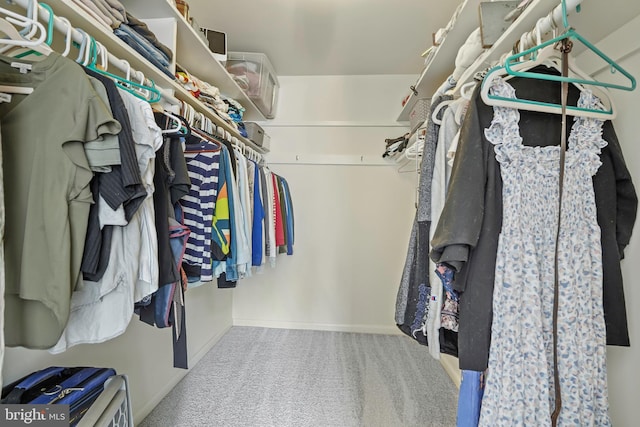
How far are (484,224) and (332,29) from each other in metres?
1.83

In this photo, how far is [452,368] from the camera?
1.79 meters

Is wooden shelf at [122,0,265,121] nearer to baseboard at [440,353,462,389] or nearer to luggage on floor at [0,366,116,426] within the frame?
luggage on floor at [0,366,116,426]

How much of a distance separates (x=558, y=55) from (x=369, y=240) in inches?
75.0

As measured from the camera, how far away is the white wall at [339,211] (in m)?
2.47

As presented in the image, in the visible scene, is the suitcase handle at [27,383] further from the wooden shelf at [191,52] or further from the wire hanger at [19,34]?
the wooden shelf at [191,52]

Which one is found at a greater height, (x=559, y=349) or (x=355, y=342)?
(x=559, y=349)

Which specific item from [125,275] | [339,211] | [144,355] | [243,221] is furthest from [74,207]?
[339,211]

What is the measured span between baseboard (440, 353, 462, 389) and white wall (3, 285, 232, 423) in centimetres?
171

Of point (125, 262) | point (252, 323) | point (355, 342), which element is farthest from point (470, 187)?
point (252, 323)

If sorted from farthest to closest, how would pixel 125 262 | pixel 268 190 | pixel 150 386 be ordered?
1. pixel 268 190
2. pixel 150 386
3. pixel 125 262

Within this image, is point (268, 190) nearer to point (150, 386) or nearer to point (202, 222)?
point (202, 222)

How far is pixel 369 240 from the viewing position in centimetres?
249

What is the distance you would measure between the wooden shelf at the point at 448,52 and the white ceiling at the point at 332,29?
0.49 m

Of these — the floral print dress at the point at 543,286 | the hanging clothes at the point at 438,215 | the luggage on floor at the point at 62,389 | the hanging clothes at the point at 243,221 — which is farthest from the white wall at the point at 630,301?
the luggage on floor at the point at 62,389
